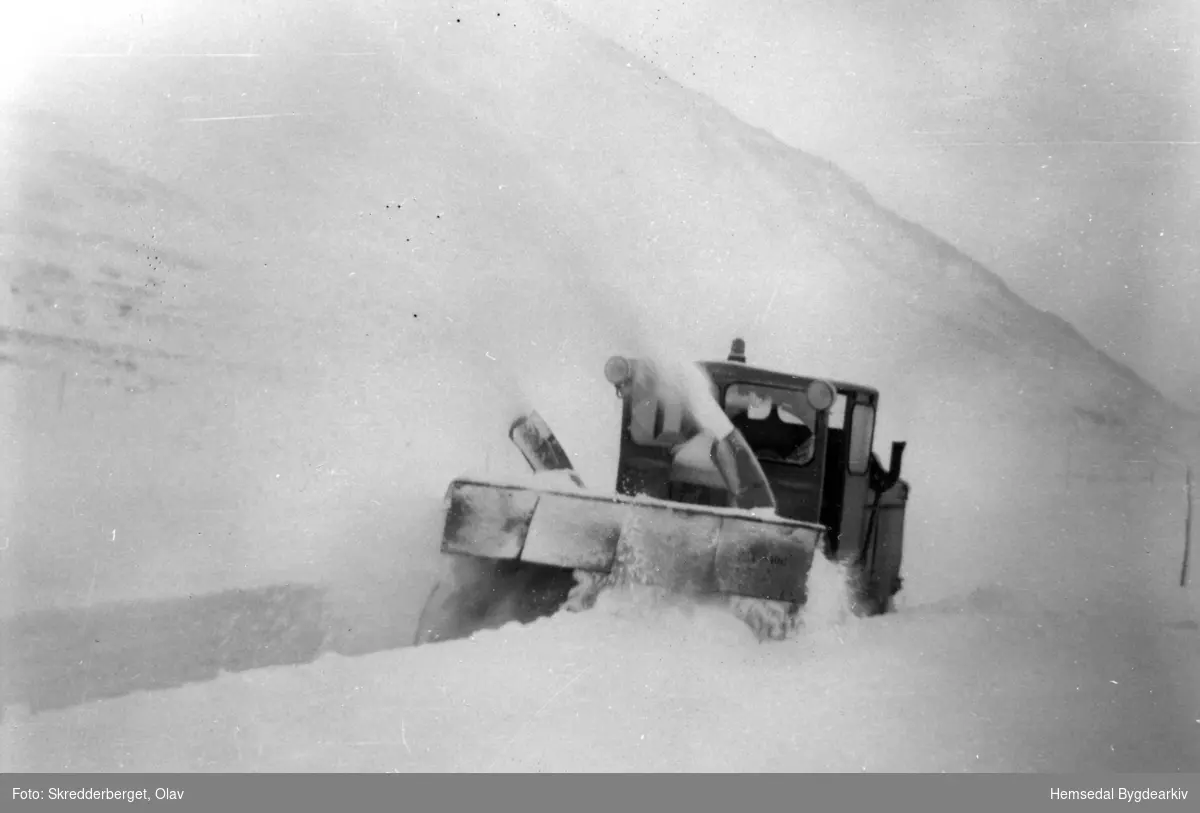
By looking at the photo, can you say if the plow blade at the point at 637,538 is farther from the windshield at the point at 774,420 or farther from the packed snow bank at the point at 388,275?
the windshield at the point at 774,420

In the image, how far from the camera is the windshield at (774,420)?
305 centimetres

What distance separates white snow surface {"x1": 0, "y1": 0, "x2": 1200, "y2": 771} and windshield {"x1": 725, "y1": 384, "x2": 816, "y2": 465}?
0.15m

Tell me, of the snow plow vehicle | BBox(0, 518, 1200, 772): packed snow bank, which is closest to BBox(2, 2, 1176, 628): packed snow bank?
the snow plow vehicle

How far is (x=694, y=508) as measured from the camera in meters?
2.65

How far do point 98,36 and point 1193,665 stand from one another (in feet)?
12.3

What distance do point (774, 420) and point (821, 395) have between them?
0.21 meters

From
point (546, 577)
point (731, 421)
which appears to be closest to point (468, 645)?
point (546, 577)

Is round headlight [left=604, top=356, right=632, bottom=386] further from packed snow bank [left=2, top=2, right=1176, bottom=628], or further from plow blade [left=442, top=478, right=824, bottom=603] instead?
plow blade [left=442, top=478, right=824, bottom=603]

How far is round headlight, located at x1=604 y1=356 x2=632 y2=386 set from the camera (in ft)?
9.78

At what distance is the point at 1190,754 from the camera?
2.87 meters

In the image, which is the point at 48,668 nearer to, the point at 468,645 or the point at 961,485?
the point at 468,645

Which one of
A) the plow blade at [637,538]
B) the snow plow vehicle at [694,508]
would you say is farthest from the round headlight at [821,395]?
the plow blade at [637,538]

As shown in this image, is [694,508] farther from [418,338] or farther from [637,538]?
[418,338]
